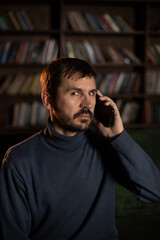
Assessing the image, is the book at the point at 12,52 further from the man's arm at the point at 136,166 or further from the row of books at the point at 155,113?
the man's arm at the point at 136,166

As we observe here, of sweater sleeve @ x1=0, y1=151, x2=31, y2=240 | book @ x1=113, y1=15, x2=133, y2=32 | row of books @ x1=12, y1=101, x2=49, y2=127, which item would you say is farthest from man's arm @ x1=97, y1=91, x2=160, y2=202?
book @ x1=113, y1=15, x2=133, y2=32

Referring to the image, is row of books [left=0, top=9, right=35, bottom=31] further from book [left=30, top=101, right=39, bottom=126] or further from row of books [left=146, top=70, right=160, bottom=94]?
row of books [left=146, top=70, right=160, bottom=94]

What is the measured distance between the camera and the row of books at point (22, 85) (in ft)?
8.89

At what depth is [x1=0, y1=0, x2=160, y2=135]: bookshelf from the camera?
269 centimetres

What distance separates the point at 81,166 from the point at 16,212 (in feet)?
1.03

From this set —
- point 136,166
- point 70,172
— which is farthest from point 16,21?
point 136,166

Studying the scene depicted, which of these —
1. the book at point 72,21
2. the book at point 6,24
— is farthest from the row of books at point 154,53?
the book at point 6,24

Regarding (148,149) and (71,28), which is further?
(71,28)

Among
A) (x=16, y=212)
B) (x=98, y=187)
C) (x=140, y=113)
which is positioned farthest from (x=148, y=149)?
(x=140, y=113)

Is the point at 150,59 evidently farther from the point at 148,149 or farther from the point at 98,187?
the point at 98,187

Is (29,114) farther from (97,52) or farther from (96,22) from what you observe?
(96,22)

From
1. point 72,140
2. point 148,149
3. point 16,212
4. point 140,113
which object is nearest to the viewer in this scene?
point 16,212

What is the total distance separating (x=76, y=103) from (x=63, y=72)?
15cm

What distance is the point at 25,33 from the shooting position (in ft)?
9.13
